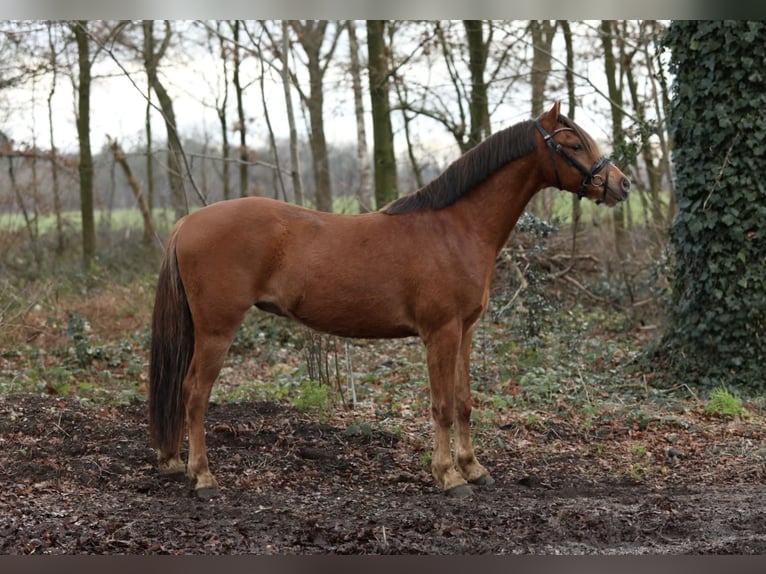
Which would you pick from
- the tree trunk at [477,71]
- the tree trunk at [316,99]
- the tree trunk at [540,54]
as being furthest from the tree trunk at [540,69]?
the tree trunk at [316,99]

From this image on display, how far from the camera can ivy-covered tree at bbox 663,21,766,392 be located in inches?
271

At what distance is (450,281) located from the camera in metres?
4.62

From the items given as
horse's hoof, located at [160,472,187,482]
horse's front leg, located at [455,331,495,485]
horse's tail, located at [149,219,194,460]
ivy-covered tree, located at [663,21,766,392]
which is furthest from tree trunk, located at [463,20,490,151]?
horse's hoof, located at [160,472,187,482]

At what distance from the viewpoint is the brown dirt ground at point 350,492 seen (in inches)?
159

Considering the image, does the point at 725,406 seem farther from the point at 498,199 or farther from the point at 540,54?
Result: the point at 540,54

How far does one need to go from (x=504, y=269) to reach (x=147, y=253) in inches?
320

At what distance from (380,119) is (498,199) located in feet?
22.6

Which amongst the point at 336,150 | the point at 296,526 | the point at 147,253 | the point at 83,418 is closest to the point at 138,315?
the point at 83,418

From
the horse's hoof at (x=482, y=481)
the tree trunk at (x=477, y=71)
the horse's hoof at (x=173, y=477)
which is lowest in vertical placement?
the horse's hoof at (x=482, y=481)

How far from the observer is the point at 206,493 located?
4.58m

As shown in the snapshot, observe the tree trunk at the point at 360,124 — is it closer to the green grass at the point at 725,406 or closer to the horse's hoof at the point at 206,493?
Answer: the green grass at the point at 725,406

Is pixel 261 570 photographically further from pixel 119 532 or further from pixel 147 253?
pixel 147 253

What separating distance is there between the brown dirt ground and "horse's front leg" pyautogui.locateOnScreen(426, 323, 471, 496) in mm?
139

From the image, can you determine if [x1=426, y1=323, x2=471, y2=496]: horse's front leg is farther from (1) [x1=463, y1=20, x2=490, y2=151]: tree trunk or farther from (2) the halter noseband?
(1) [x1=463, y1=20, x2=490, y2=151]: tree trunk
